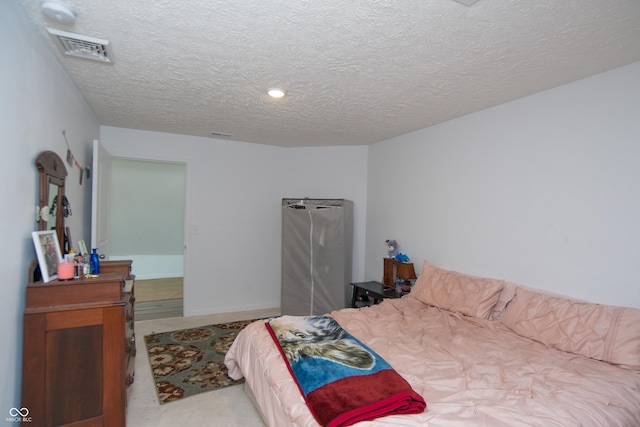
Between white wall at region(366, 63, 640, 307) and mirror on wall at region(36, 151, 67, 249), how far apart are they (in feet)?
10.7

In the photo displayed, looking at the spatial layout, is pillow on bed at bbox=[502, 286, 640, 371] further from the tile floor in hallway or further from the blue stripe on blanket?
the tile floor in hallway

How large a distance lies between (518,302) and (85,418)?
296cm

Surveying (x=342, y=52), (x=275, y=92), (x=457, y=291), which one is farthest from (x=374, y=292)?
(x=342, y=52)

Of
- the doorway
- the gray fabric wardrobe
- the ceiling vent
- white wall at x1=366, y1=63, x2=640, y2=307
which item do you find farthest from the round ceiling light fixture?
the doorway

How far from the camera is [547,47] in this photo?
1837 mm

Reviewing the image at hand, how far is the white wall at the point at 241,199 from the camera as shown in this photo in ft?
14.1

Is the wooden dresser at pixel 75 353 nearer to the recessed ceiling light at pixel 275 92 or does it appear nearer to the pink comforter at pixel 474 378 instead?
the pink comforter at pixel 474 378

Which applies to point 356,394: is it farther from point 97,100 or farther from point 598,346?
point 97,100

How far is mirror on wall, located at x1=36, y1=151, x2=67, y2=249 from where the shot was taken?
190 cm

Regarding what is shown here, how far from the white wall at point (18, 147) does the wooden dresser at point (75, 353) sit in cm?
8

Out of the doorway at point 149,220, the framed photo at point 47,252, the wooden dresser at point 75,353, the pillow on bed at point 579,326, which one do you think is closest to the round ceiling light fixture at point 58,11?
the framed photo at point 47,252

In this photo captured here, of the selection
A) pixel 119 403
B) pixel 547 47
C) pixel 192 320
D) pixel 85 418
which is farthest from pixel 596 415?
pixel 192 320

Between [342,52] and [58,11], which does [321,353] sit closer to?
[342,52]

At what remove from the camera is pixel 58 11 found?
157cm
